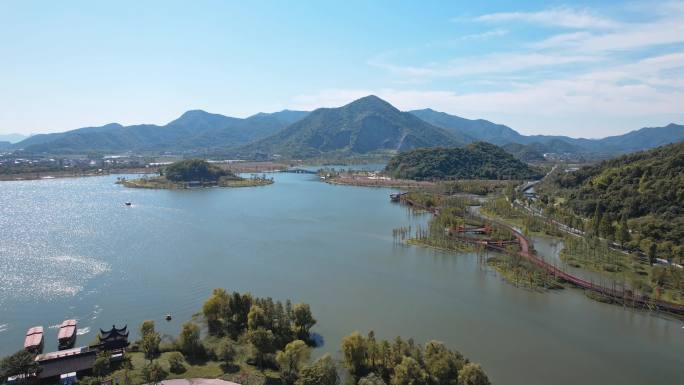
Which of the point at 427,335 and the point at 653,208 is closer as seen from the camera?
the point at 427,335

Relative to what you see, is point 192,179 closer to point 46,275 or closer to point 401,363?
point 46,275

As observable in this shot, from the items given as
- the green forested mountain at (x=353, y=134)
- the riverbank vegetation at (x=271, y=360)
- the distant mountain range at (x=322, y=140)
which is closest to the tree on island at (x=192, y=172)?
the riverbank vegetation at (x=271, y=360)

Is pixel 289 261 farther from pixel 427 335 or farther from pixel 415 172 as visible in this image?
pixel 415 172

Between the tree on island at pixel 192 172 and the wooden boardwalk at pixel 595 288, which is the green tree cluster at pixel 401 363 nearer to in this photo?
the wooden boardwalk at pixel 595 288

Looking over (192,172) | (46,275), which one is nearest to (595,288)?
(46,275)

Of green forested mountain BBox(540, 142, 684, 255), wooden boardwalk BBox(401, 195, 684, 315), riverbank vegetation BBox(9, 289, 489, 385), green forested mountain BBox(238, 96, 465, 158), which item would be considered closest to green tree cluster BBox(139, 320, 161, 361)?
riverbank vegetation BBox(9, 289, 489, 385)

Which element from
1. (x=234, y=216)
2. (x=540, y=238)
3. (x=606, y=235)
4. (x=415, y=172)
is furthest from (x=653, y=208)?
(x=415, y=172)
